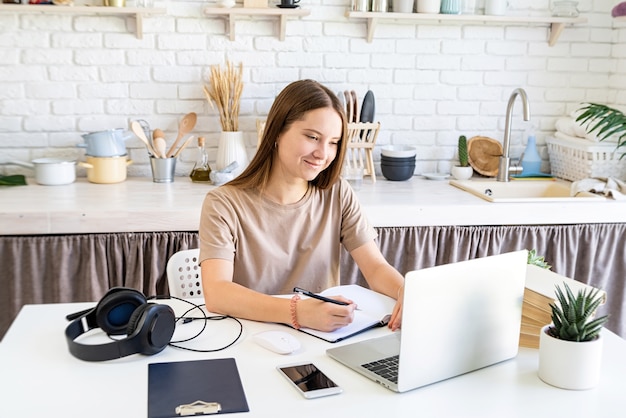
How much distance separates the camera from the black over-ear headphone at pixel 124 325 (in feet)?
4.50

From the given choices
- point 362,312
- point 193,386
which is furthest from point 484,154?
point 193,386

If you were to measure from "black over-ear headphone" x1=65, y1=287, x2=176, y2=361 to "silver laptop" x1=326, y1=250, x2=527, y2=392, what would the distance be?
354 mm

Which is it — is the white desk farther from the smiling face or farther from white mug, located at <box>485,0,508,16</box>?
white mug, located at <box>485,0,508,16</box>

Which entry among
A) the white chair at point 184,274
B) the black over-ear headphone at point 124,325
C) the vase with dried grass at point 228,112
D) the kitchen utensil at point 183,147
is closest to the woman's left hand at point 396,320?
the black over-ear headphone at point 124,325

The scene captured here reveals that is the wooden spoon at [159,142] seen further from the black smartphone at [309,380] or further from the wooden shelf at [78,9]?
the black smartphone at [309,380]

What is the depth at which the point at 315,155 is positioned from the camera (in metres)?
1.96

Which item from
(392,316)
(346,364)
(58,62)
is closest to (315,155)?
(392,316)

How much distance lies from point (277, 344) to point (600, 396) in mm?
642

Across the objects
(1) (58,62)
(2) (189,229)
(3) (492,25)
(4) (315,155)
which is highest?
(3) (492,25)

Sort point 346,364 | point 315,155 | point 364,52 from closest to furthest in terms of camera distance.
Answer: point 346,364
point 315,155
point 364,52

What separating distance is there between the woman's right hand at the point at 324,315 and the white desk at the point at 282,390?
2.6 inches

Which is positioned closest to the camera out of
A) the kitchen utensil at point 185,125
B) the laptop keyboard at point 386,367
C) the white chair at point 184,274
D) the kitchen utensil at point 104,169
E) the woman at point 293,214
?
the laptop keyboard at point 386,367

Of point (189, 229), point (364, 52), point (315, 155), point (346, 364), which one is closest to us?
point (346, 364)

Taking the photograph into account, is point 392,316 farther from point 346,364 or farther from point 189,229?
point 189,229
